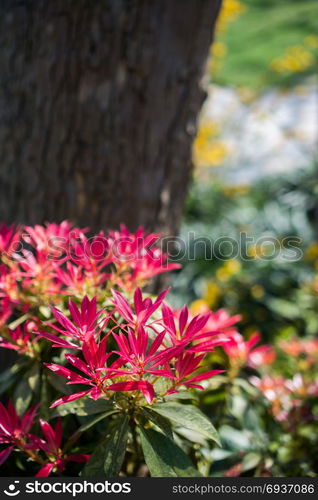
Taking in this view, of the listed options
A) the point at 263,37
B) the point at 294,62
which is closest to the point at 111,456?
the point at 294,62

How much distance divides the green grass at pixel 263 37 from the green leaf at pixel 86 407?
6.34m

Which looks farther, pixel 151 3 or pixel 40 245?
pixel 151 3

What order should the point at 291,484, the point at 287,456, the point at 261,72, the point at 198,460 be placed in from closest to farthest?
the point at 291,484
the point at 198,460
the point at 287,456
the point at 261,72

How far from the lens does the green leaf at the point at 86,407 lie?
735 millimetres

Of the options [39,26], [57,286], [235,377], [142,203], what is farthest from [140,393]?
[39,26]

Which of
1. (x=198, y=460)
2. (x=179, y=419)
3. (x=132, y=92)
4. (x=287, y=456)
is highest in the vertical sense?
(x=132, y=92)

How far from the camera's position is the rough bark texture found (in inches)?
52.0

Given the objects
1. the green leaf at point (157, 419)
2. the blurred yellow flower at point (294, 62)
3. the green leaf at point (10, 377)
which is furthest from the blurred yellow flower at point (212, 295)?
the blurred yellow flower at point (294, 62)

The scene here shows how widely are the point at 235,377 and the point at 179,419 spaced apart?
19.5 inches

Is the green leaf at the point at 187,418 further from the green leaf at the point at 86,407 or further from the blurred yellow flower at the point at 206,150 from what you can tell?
the blurred yellow flower at the point at 206,150

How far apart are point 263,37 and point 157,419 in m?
8.42

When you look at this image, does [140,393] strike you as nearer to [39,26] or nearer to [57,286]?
[57,286]

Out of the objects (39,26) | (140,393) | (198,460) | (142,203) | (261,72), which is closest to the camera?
(140,393)

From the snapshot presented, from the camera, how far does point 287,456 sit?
1174 mm
